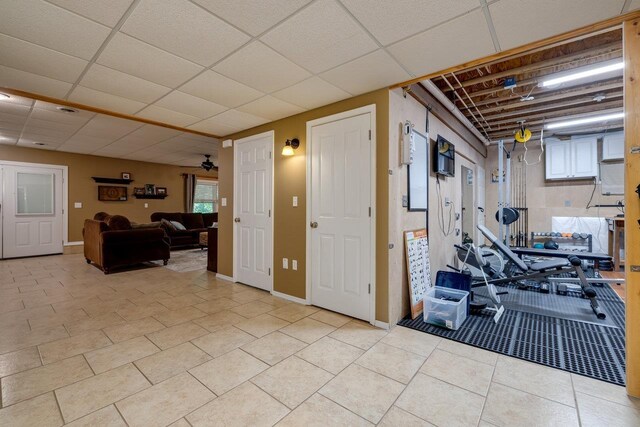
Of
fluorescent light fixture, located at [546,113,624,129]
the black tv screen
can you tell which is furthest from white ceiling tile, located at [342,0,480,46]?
fluorescent light fixture, located at [546,113,624,129]

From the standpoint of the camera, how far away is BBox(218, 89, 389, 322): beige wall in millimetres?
2867

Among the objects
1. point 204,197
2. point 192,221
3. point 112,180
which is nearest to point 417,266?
point 192,221

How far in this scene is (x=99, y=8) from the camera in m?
1.77

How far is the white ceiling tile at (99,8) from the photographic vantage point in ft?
5.63

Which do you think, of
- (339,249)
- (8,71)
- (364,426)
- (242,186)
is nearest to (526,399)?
(364,426)

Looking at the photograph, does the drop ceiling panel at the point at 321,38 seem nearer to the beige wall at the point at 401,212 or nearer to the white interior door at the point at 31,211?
the beige wall at the point at 401,212

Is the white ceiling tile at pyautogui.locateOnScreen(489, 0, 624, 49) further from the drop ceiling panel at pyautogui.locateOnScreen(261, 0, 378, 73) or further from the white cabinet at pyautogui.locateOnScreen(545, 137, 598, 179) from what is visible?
the white cabinet at pyautogui.locateOnScreen(545, 137, 598, 179)

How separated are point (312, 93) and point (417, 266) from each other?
2.29m

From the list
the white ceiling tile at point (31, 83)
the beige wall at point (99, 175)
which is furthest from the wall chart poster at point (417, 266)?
the beige wall at point (99, 175)

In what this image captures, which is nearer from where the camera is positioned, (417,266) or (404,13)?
(404,13)

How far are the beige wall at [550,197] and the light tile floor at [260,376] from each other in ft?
19.0

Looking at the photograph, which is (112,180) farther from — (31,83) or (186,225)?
(31,83)

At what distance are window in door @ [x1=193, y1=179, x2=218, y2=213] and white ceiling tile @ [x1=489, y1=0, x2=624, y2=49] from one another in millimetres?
9853

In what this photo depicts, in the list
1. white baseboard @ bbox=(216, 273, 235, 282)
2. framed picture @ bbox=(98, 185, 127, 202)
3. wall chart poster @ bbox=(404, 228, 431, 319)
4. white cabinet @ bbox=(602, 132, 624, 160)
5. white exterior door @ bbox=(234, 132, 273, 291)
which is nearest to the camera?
wall chart poster @ bbox=(404, 228, 431, 319)
